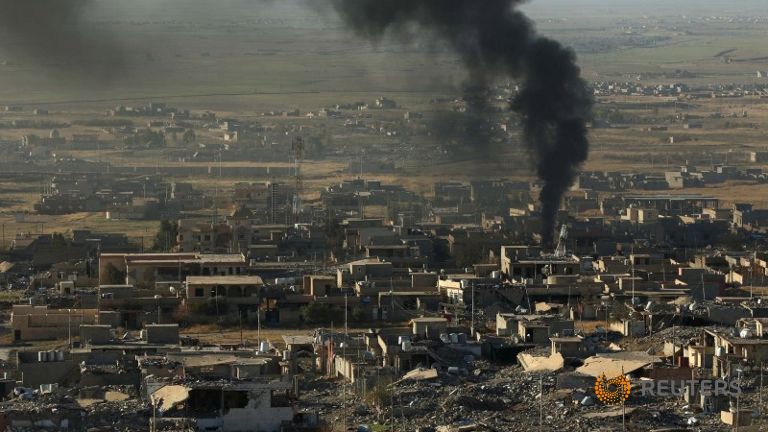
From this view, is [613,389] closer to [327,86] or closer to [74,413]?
[74,413]

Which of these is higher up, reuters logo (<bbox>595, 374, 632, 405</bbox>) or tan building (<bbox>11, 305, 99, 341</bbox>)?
reuters logo (<bbox>595, 374, 632, 405</bbox>)

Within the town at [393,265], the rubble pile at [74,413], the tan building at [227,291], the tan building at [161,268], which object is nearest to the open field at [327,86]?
the town at [393,265]

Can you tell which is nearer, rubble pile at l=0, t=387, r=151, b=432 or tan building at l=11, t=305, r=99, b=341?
rubble pile at l=0, t=387, r=151, b=432

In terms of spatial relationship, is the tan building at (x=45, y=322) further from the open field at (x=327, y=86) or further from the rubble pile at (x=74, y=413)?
the open field at (x=327, y=86)

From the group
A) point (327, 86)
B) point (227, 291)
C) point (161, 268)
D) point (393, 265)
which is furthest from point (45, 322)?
point (327, 86)

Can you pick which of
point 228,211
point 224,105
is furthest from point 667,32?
point 228,211

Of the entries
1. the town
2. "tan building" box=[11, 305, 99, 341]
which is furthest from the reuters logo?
"tan building" box=[11, 305, 99, 341]

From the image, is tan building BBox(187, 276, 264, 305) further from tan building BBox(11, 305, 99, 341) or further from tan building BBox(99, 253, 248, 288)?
tan building BBox(11, 305, 99, 341)

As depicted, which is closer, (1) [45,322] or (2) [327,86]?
(1) [45,322]
